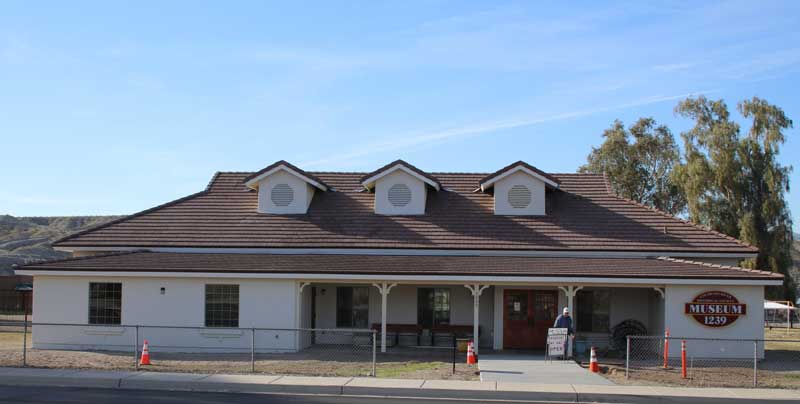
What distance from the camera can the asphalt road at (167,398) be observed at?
1450 cm

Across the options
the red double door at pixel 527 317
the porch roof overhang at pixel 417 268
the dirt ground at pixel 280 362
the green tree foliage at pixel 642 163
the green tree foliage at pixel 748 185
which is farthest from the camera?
the green tree foliage at pixel 642 163

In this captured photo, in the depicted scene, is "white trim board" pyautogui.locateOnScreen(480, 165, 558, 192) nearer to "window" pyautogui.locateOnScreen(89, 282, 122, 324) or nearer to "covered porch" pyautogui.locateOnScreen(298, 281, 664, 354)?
"covered porch" pyautogui.locateOnScreen(298, 281, 664, 354)

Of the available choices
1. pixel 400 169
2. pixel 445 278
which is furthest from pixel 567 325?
pixel 400 169

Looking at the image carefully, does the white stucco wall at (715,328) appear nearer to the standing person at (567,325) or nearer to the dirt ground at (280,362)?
the standing person at (567,325)

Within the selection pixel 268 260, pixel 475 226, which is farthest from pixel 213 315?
pixel 475 226

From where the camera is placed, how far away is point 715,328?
23.0 meters

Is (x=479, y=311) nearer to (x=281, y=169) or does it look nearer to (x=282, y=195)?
(x=282, y=195)

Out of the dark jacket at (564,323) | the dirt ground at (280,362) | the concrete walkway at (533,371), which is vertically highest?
the dark jacket at (564,323)

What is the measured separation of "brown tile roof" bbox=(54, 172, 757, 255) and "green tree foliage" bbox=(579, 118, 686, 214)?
1112 inches

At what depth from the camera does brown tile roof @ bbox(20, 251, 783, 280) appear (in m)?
23.0

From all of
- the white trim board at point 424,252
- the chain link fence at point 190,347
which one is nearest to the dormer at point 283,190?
the white trim board at point 424,252

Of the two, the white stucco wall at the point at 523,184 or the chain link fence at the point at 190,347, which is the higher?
the white stucco wall at the point at 523,184

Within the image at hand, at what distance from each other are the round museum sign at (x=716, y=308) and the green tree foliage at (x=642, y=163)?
116 ft

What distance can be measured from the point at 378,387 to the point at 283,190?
46.8 ft
